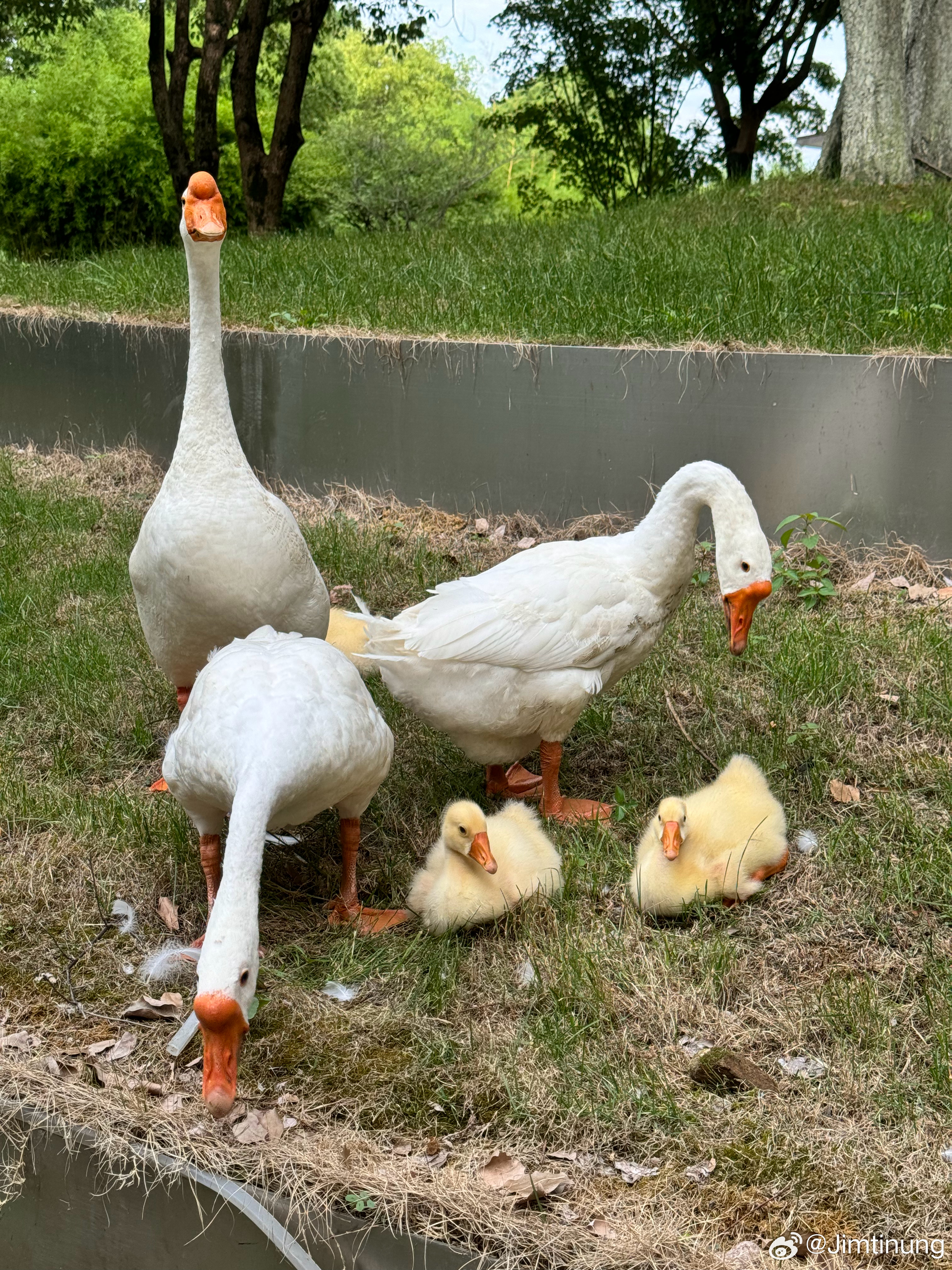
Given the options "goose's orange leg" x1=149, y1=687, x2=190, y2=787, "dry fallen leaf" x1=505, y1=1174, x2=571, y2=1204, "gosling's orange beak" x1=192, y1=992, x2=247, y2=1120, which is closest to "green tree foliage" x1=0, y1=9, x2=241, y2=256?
"goose's orange leg" x1=149, y1=687, x2=190, y2=787

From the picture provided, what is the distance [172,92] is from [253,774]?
11988 mm

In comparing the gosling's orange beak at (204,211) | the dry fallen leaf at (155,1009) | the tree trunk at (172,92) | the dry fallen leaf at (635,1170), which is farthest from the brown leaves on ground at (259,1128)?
the tree trunk at (172,92)

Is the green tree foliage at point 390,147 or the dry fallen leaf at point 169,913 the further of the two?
the green tree foliage at point 390,147

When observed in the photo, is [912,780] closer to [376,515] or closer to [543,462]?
[543,462]

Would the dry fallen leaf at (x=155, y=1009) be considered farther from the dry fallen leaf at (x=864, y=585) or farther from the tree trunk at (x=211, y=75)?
the tree trunk at (x=211, y=75)

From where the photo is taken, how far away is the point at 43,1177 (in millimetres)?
2508

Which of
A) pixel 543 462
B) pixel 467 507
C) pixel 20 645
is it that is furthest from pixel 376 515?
pixel 20 645

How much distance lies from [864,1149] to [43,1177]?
6.02 ft

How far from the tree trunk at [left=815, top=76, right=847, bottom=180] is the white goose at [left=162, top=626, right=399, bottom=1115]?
999cm

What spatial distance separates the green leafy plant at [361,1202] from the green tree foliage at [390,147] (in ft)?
57.5

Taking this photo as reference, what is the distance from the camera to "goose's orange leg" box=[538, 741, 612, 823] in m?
3.72

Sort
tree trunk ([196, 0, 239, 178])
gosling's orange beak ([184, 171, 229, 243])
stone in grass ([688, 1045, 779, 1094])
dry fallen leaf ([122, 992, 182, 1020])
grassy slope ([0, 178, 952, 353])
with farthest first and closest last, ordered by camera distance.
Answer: tree trunk ([196, 0, 239, 178])
grassy slope ([0, 178, 952, 353])
gosling's orange beak ([184, 171, 229, 243])
dry fallen leaf ([122, 992, 182, 1020])
stone in grass ([688, 1045, 779, 1094])

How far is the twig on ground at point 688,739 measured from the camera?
158 inches

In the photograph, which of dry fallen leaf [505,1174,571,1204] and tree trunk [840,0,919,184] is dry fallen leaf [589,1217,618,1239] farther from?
tree trunk [840,0,919,184]
